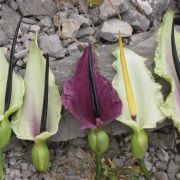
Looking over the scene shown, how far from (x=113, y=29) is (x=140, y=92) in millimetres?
256

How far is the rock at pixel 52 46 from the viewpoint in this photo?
1.57 m

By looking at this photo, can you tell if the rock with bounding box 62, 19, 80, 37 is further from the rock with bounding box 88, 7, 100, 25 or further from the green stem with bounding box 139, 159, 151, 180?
the green stem with bounding box 139, 159, 151, 180

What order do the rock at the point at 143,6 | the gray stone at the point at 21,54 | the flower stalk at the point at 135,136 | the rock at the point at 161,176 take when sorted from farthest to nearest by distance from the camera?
the rock at the point at 143,6 < the gray stone at the point at 21,54 < the rock at the point at 161,176 < the flower stalk at the point at 135,136

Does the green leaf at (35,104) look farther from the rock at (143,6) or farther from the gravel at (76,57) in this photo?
the rock at (143,6)

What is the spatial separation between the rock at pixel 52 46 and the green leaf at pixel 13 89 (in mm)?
135

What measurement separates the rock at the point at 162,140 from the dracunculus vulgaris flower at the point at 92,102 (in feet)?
0.54

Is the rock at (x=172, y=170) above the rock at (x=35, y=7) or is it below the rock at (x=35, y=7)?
below

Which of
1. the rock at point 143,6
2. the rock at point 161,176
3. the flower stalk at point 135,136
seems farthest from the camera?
the rock at point 143,6

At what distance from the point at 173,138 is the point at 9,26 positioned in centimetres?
53

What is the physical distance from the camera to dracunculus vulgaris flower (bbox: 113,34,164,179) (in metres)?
Result: 1.35

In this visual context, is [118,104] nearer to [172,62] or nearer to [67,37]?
[172,62]

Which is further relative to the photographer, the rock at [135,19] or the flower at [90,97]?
the rock at [135,19]

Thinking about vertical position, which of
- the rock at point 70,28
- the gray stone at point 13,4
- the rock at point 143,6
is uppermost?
the gray stone at point 13,4

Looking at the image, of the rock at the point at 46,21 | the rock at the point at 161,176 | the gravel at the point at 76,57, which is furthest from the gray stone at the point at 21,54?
the rock at the point at 161,176
